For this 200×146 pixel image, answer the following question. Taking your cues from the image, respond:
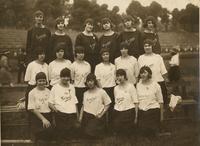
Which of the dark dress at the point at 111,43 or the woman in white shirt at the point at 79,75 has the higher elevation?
the dark dress at the point at 111,43

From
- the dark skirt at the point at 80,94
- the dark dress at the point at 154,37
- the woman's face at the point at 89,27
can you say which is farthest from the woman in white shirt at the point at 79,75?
the dark dress at the point at 154,37

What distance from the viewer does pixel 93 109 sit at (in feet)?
5.90

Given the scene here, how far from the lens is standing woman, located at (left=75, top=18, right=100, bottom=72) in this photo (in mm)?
1831

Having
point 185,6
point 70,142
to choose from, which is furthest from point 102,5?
point 70,142

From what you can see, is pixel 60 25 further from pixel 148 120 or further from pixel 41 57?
pixel 148 120

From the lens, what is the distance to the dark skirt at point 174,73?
6.15 feet

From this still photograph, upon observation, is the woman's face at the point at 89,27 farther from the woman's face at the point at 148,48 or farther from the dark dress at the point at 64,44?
the woman's face at the point at 148,48

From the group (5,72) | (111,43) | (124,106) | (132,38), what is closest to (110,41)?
(111,43)

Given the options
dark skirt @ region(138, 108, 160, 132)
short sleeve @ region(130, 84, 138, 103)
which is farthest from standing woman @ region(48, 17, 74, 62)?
dark skirt @ region(138, 108, 160, 132)

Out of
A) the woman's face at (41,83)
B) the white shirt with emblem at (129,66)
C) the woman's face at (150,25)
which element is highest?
the woman's face at (150,25)

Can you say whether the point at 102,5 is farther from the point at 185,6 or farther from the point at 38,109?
the point at 38,109

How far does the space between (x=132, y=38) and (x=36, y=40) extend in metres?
0.48

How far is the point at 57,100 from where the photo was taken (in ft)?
5.79

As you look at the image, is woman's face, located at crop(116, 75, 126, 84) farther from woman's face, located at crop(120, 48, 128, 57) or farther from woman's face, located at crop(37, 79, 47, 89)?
woman's face, located at crop(37, 79, 47, 89)
